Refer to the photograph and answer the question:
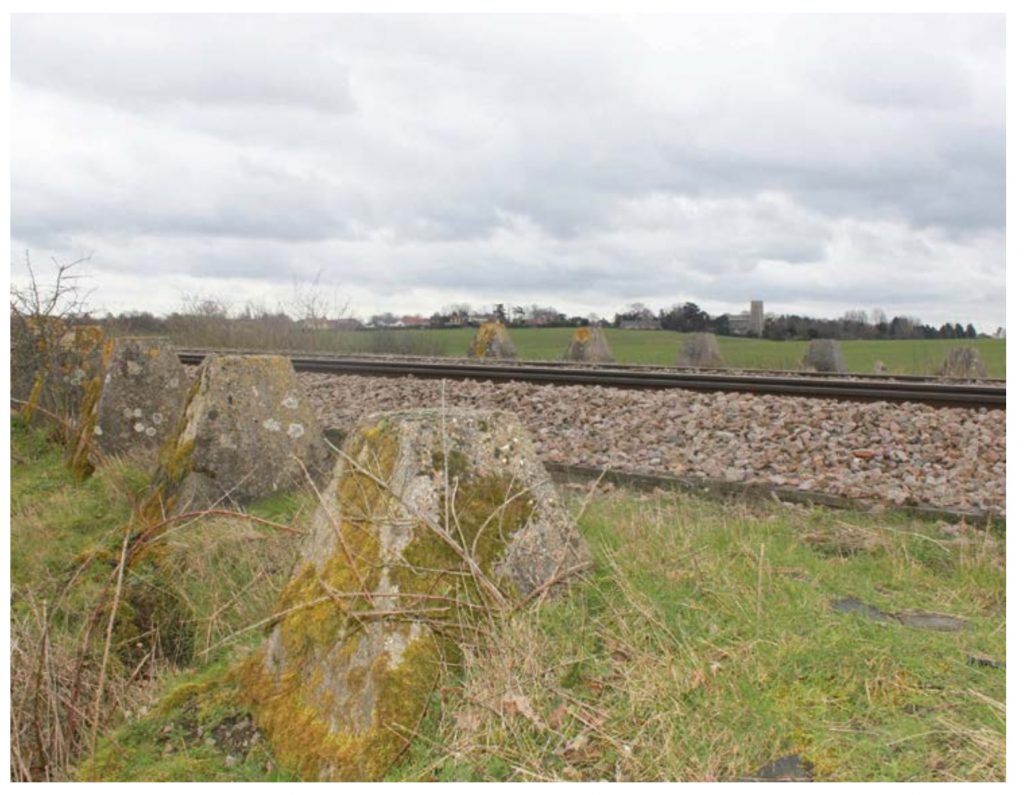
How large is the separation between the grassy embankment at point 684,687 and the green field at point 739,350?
14528 millimetres

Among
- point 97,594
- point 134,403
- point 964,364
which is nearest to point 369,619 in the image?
point 97,594

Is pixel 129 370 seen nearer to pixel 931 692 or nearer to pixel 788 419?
pixel 788 419

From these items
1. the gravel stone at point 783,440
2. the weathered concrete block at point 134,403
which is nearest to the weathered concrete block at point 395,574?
the gravel stone at point 783,440

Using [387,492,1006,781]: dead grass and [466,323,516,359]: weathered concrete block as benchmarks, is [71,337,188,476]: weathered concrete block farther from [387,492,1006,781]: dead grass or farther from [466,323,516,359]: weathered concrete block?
[466,323,516,359]: weathered concrete block

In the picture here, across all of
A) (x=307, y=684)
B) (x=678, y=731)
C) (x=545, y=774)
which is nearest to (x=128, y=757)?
(x=307, y=684)

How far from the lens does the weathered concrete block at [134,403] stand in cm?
1051

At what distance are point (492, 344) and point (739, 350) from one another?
268 inches

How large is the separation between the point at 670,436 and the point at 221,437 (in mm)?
3939

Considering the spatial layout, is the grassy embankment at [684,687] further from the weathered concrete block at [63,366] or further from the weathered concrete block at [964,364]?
the weathered concrete block at [964,364]

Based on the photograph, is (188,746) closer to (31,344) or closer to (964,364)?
(31,344)

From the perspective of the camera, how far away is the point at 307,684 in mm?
3820

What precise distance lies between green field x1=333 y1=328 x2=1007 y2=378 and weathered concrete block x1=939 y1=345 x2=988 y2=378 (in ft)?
1.52

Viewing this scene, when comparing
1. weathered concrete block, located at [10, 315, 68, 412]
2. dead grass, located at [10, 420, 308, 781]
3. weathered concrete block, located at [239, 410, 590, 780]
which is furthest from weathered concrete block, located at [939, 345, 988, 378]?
weathered concrete block, located at [239, 410, 590, 780]

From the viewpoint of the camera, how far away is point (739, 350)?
24.1 m
